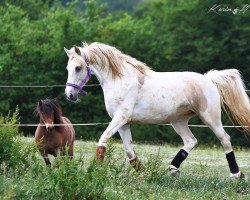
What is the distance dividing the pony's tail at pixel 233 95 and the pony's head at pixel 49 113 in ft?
7.95

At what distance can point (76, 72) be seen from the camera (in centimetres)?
1252

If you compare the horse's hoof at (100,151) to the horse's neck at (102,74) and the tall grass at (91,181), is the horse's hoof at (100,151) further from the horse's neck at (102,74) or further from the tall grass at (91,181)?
the horse's neck at (102,74)

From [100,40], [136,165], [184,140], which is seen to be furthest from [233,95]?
[100,40]

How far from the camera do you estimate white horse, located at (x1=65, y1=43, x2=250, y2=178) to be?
490 inches

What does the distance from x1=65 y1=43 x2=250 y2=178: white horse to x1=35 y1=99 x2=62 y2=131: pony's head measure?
1160 mm

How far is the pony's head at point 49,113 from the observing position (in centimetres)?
1359

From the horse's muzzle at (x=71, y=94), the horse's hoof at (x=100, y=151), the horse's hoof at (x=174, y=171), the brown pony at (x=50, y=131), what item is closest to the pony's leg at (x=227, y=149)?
the horse's hoof at (x=174, y=171)

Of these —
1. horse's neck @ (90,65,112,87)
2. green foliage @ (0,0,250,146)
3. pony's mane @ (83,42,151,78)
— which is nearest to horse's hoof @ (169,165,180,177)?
pony's mane @ (83,42,151,78)

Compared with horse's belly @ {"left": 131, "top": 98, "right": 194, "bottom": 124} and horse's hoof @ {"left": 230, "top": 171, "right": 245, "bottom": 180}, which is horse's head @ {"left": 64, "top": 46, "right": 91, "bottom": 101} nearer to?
horse's belly @ {"left": 131, "top": 98, "right": 194, "bottom": 124}

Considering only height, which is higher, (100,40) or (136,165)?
(136,165)

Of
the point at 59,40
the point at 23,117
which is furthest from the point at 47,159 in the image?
the point at 59,40

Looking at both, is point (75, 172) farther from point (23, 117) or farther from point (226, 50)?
point (226, 50)

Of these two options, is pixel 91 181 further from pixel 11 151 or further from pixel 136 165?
pixel 136 165

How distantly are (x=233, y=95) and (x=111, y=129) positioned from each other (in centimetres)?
241
